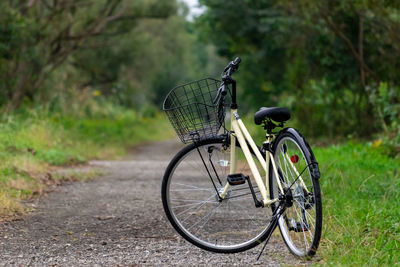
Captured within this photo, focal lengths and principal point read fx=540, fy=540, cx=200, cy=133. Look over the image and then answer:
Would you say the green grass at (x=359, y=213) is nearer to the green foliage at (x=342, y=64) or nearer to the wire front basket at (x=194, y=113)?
the wire front basket at (x=194, y=113)

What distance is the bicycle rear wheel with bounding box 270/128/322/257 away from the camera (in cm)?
324

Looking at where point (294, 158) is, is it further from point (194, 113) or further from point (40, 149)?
point (40, 149)

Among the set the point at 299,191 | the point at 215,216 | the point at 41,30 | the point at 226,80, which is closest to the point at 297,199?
the point at 299,191

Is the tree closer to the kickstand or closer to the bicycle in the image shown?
the bicycle

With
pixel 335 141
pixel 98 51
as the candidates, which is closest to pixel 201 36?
pixel 98 51

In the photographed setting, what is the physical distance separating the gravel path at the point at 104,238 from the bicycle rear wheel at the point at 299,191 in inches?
6.4

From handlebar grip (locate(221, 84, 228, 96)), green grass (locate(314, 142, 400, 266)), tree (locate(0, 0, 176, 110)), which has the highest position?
tree (locate(0, 0, 176, 110))

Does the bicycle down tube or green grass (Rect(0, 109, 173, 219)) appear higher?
the bicycle down tube

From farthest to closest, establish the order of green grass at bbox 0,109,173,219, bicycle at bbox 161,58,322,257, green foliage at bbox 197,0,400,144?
green foliage at bbox 197,0,400,144 < green grass at bbox 0,109,173,219 < bicycle at bbox 161,58,322,257

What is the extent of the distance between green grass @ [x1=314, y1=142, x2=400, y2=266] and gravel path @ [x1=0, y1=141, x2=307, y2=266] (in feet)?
1.13

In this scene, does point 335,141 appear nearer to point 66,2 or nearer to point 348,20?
point 348,20

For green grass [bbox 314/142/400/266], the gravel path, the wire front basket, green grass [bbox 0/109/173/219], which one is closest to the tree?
green grass [bbox 0/109/173/219]

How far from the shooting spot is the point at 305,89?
13.8 metres

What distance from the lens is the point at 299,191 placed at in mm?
3494
